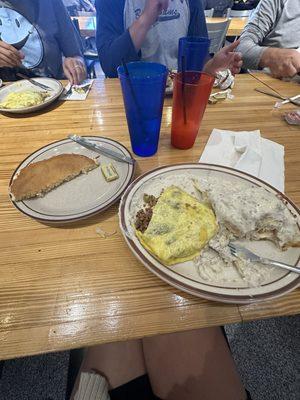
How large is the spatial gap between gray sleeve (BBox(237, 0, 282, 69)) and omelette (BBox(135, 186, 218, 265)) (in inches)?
54.3

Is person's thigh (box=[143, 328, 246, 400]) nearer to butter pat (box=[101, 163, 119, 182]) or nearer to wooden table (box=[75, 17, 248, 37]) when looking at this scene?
butter pat (box=[101, 163, 119, 182])

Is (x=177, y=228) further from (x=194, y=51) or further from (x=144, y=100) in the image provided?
(x=194, y=51)

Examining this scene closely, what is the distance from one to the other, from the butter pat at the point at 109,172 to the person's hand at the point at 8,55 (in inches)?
41.0

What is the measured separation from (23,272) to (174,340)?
0.48m

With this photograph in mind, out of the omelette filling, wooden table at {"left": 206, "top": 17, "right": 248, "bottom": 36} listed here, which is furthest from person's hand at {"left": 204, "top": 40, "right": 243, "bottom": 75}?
wooden table at {"left": 206, "top": 17, "right": 248, "bottom": 36}

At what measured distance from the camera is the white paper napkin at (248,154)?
0.73 m

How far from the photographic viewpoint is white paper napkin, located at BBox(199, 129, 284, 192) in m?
0.73

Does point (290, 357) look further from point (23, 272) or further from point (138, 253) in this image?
point (23, 272)

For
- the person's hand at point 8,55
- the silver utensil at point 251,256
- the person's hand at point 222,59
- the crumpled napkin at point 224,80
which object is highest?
the person's hand at point 222,59

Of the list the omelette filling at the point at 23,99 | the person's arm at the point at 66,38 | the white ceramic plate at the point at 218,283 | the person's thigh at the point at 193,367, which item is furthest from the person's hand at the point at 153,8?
the person's thigh at the point at 193,367

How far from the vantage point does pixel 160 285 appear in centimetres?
50

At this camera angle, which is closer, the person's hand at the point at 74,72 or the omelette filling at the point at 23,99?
the omelette filling at the point at 23,99

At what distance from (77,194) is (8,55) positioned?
3.63 ft

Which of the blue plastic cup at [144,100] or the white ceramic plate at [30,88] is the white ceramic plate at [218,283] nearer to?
the blue plastic cup at [144,100]
